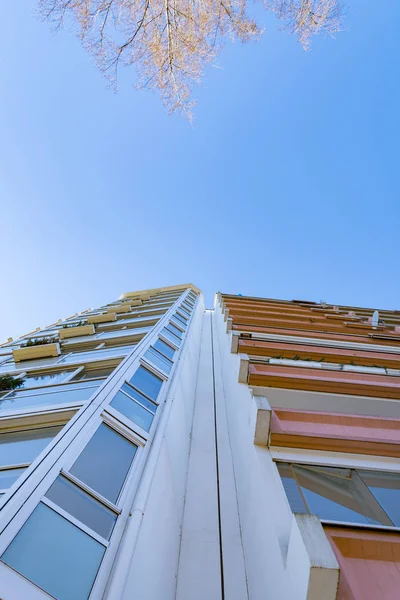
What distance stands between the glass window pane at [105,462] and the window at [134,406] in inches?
20.6

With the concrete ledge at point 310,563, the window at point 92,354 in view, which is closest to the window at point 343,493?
the concrete ledge at point 310,563

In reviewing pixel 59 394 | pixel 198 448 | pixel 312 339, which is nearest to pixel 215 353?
pixel 312 339

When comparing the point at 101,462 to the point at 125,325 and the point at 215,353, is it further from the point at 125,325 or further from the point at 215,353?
the point at 125,325

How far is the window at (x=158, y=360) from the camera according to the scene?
6861 millimetres

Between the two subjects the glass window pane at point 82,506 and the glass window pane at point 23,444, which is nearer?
the glass window pane at point 82,506

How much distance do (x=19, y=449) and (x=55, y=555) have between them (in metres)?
1.71

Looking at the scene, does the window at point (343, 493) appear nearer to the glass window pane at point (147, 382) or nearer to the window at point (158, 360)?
the glass window pane at point (147, 382)

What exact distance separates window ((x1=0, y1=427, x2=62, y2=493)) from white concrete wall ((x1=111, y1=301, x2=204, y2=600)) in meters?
1.15

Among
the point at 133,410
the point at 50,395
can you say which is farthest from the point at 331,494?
the point at 50,395

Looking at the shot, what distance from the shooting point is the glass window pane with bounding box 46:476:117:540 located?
269cm

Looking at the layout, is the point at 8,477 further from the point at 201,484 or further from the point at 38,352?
the point at 38,352

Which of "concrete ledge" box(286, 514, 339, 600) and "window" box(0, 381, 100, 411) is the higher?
"window" box(0, 381, 100, 411)

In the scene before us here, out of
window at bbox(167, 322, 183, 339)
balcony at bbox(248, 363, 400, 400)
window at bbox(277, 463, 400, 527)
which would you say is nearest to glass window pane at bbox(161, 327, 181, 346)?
window at bbox(167, 322, 183, 339)

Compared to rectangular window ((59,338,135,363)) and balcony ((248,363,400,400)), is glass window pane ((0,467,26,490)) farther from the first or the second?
rectangular window ((59,338,135,363))
